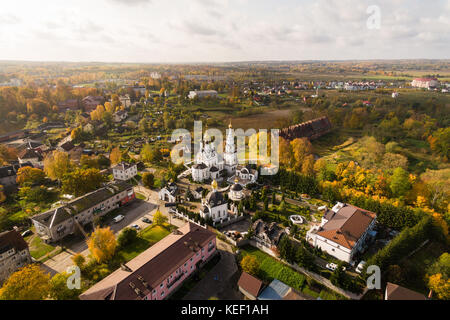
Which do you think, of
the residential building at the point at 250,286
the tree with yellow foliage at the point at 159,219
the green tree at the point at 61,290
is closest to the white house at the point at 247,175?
the tree with yellow foliage at the point at 159,219

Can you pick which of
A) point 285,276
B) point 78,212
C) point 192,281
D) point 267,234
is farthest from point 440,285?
point 78,212

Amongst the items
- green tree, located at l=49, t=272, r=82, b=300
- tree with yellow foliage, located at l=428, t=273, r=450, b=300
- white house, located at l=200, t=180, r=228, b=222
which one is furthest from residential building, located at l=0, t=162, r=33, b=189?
tree with yellow foliage, located at l=428, t=273, r=450, b=300

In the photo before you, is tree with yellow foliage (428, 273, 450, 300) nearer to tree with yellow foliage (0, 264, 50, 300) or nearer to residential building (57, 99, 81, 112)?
tree with yellow foliage (0, 264, 50, 300)

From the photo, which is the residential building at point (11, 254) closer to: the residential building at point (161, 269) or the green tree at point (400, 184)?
the residential building at point (161, 269)

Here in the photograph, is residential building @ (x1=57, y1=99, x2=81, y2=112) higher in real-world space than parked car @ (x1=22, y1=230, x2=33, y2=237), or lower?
higher

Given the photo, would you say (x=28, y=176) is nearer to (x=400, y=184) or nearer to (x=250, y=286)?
(x=250, y=286)
